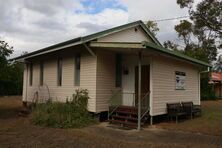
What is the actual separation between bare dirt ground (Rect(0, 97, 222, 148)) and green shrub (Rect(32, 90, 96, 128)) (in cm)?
57

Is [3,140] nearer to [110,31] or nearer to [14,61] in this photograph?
[110,31]

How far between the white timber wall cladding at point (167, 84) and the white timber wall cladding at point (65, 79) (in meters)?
2.60

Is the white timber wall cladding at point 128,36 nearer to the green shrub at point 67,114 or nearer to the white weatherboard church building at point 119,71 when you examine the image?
the white weatherboard church building at point 119,71

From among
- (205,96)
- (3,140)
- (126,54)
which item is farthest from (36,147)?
(205,96)

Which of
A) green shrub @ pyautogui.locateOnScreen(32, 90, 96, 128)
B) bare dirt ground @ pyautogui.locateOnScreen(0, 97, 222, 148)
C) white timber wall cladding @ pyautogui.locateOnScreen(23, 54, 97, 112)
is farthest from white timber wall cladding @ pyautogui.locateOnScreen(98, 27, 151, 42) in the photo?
bare dirt ground @ pyautogui.locateOnScreen(0, 97, 222, 148)

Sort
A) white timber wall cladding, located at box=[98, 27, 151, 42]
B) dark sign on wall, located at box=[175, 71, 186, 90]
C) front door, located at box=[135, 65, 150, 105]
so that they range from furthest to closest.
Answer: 1. dark sign on wall, located at box=[175, 71, 186, 90]
2. white timber wall cladding, located at box=[98, 27, 151, 42]
3. front door, located at box=[135, 65, 150, 105]

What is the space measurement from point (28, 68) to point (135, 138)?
1132cm

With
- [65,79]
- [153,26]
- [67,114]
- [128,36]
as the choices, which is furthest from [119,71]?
[153,26]

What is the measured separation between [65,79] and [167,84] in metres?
4.92

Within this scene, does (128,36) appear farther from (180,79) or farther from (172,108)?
(172,108)

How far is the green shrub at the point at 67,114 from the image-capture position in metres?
10.8

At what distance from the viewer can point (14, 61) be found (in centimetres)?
1777

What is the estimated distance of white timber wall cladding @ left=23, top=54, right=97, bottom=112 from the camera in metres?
11.9

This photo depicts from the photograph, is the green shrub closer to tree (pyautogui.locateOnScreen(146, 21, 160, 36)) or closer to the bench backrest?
the bench backrest
